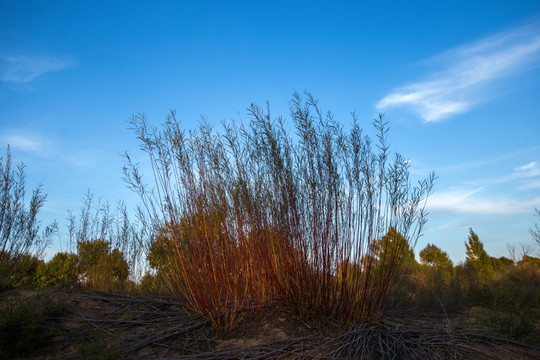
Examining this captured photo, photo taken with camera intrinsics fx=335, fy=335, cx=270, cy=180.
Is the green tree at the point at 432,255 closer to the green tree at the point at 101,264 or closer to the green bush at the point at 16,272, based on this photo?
the green tree at the point at 101,264

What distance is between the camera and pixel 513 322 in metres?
3.82

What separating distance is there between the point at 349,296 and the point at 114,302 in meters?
3.46

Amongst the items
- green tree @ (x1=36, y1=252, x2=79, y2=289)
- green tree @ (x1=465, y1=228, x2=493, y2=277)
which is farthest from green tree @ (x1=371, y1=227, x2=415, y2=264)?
green tree @ (x1=465, y1=228, x2=493, y2=277)

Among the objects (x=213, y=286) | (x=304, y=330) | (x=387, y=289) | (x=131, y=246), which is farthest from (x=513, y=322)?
(x=131, y=246)

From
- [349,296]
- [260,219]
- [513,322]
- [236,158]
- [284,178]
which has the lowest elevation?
[513,322]

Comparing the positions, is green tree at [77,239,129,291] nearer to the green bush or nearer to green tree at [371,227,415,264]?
the green bush

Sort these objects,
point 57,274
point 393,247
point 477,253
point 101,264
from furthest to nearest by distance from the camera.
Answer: point 477,253 → point 101,264 → point 57,274 → point 393,247

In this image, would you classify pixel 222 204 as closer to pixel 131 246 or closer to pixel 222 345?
pixel 222 345

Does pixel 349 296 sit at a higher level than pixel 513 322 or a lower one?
higher

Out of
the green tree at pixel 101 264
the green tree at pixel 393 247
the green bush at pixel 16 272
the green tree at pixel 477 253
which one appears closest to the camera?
the green tree at pixel 393 247

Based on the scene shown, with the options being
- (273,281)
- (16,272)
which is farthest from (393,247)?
(16,272)

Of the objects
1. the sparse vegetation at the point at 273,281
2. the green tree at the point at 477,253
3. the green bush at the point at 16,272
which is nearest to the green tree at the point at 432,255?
the green tree at the point at 477,253

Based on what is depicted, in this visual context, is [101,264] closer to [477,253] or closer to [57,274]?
[57,274]

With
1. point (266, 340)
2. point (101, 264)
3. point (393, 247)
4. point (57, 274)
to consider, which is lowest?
point (266, 340)
